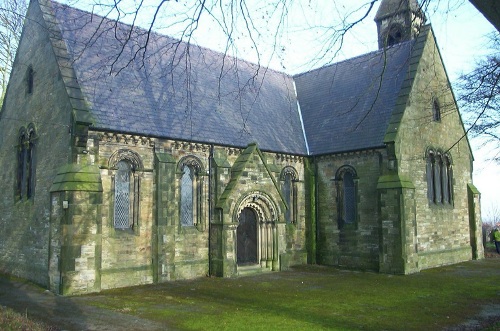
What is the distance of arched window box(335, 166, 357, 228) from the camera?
22.8 meters

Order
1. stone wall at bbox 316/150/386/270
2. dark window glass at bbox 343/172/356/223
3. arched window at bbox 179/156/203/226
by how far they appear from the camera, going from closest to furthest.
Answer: arched window at bbox 179/156/203/226 < stone wall at bbox 316/150/386/270 < dark window glass at bbox 343/172/356/223

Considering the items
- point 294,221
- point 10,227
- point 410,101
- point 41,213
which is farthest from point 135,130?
point 410,101

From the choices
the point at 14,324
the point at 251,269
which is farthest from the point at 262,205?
the point at 14,324

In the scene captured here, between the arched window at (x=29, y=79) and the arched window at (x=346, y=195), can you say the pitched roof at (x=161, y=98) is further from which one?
the arched window at (x=346, y=195)

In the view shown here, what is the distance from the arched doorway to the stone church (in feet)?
0.23

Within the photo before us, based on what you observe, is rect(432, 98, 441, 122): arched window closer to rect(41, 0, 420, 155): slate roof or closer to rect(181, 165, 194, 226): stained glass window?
rect(41, 0, 420, 155): slate roof

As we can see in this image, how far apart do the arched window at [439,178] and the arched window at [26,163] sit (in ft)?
59.8

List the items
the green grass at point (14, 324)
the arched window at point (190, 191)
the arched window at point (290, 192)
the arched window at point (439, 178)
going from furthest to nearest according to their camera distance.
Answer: the arched window at point (290, 192), the arched window at point (439, 178), the arched window at point (190, 191), the green grass at point (14, 324)

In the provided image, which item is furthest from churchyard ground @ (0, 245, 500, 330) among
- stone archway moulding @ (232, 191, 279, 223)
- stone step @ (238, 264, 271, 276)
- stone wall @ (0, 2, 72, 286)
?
stone archway moulding @ (232, 191, 279, 223)

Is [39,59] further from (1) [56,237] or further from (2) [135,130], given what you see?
(1) [56,237]

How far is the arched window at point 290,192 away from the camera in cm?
2377

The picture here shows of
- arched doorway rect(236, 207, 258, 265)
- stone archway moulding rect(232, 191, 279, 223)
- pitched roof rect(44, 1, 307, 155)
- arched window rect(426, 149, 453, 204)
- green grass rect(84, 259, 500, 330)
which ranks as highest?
pitched roof rect(44, 1, 307, 155)

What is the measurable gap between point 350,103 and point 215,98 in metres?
7.46

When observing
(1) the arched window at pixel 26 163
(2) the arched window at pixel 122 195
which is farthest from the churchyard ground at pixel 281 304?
(1) the arched window at pixel 26 163
